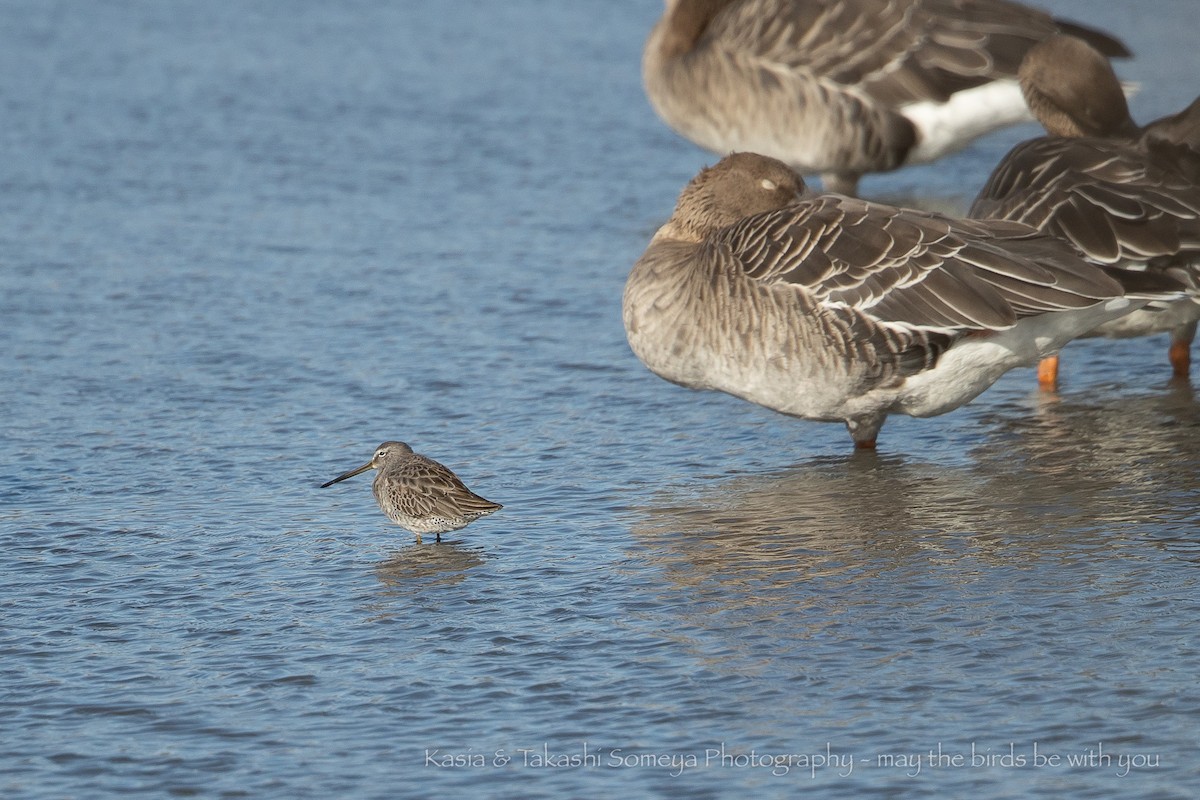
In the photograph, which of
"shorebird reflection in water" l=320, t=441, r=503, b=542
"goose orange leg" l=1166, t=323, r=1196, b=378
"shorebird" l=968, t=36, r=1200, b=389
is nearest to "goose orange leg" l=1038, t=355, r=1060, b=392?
"shorebird" l=968, t=36, r=1200, b=389

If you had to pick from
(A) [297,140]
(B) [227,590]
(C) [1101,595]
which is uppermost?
(A) [297,140]

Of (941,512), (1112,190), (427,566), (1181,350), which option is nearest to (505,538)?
(427,566)

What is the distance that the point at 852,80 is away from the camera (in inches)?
480

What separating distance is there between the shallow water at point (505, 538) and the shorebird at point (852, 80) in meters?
0.79

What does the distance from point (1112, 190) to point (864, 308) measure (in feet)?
5.13

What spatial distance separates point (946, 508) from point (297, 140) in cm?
858

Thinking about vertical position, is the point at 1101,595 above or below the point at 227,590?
below

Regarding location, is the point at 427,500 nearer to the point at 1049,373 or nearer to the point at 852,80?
the point at 1049,373

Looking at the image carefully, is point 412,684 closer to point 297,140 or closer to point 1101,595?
point 1101,595

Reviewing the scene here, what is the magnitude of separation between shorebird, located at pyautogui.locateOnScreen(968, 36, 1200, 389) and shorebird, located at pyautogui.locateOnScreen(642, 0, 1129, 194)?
2.97 metres

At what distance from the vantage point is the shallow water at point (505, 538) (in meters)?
4.74

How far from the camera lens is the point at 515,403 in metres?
8.24

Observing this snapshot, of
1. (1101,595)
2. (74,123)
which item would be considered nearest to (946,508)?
(1101,595)

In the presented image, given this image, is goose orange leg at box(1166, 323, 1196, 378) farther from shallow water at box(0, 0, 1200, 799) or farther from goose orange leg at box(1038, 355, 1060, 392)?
goose orange leg at box(1038, 355, 1060, 392)
